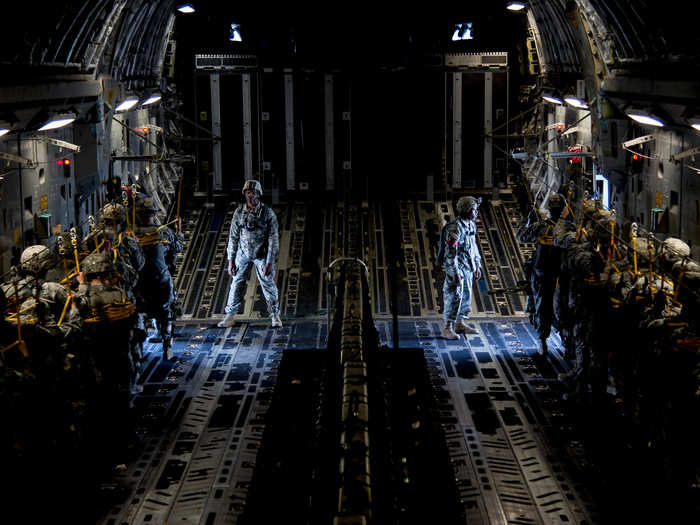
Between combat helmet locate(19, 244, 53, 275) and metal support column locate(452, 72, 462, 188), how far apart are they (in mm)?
9482

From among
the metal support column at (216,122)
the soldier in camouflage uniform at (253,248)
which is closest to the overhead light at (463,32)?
the metal support column at (216,122)

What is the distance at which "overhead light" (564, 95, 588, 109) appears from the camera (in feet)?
41.5

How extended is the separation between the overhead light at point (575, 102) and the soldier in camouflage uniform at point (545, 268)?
2854 millimetres

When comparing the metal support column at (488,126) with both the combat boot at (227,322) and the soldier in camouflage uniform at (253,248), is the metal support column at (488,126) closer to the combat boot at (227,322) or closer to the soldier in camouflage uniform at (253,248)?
the soldier in camouflage uniform at (253,248)

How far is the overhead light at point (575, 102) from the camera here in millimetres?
12664

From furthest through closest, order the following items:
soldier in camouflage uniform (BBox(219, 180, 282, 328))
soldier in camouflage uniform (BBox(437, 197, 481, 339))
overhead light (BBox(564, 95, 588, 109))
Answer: overhead light (BBox(564, 95, 588, 109)) < soldier in camouflage uniform (BBox(219, 180, 282, 328)) < soldier in camouflage uniform (BBox(437, 197, 481, 339))

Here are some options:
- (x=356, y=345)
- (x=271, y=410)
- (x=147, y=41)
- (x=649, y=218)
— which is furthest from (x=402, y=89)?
(x=356, y=345)

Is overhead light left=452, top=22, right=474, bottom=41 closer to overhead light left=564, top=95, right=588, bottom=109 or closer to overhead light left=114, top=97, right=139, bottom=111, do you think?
overhead light left=564, top=95, right=588, bottom=109

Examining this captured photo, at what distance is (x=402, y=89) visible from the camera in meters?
16.4

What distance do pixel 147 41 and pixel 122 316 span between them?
27.6 feet

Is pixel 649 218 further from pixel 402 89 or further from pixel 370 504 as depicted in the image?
pixel 370 504

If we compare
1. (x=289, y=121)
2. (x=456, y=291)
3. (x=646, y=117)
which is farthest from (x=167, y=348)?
(x=289, y=121)

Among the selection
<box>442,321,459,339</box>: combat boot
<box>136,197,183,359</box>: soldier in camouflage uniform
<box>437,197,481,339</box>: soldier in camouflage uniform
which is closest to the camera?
<box>136,197,183,359</box>: soldier in camouflage uniform

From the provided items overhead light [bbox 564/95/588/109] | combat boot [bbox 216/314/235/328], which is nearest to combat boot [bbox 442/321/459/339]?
combat boot [bbox 216/314/235/328]
